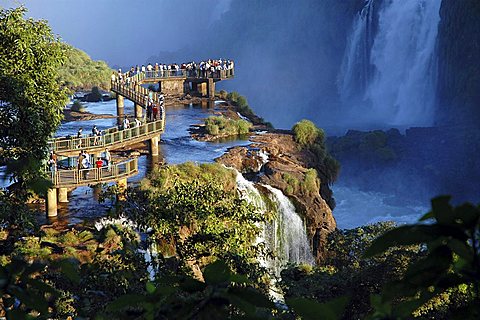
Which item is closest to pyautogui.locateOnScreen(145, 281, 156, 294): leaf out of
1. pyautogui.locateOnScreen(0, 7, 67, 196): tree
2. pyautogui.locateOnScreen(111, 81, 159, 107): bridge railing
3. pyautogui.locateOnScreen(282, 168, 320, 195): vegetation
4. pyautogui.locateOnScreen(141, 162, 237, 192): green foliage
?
pyautogui.locateOnScreen(0, 7, 67, 196): tree

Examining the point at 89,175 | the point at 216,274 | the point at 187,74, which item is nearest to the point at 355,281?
the point at 89,175

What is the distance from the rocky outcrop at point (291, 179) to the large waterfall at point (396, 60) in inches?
1385

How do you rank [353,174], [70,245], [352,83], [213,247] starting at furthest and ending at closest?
[352,83]
[353,174]
[70,245]
[213,247]

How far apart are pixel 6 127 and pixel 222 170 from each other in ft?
36.2

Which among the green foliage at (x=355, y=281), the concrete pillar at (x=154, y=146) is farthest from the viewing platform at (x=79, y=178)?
the concrete pillar at (x=154, y=146)

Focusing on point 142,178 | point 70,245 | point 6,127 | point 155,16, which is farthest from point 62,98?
point 155,16

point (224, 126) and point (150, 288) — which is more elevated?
point (150, 288)

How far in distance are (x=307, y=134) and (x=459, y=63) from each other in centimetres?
3121

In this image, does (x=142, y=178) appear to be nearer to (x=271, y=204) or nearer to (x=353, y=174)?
(x=271, y=204)

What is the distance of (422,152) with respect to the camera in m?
47.5

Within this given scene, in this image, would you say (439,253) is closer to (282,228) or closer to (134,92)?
(282,228)

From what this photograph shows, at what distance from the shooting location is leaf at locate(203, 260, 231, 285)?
6.26ft

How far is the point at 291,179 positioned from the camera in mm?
23969

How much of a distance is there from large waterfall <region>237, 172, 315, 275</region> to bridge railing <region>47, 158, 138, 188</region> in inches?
180
